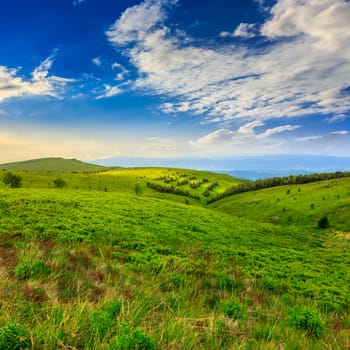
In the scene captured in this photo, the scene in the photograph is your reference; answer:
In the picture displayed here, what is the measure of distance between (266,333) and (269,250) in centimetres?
1576

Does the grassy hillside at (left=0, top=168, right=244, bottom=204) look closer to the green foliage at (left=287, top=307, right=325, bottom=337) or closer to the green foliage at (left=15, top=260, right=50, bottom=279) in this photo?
the green foliage at (left=15, top=260, right=50, bottom=279)

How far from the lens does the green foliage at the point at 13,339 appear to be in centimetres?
330

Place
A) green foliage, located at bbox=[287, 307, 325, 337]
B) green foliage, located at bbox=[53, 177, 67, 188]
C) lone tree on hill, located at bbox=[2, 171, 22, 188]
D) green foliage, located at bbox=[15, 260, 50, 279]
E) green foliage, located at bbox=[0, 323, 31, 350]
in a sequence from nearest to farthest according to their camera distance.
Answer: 1. green foliage, located at bbox=[0, 323, 31, 350]
2. green foliage, located at bbox=[287, 307, 325, 337]
3. green foliage, located at bbox=[15, 260, 50, 279]
4. lone tree on hill, located at bbox=[2, 171, 22, 188]
5. green foliage, located at bbox=[53, 177, 67, 188]

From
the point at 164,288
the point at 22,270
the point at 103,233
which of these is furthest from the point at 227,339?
the point at 103,233

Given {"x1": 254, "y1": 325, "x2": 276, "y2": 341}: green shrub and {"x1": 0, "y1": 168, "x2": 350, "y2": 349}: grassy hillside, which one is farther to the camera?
{"x1": 254, "y1": 325, "x2": 276, "y2": 341}: green shrub

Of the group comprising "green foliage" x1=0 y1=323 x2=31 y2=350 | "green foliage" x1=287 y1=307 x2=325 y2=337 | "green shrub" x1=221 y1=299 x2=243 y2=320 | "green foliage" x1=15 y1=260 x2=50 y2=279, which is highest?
"green foliage" x1=0 y1=323 x2=31 y2=350

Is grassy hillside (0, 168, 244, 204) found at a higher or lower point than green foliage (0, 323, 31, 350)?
lower

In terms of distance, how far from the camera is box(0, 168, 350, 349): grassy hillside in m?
4.03

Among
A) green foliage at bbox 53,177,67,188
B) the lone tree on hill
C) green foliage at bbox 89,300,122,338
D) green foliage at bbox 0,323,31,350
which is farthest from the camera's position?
green foliage at bbox 53,177,67,188

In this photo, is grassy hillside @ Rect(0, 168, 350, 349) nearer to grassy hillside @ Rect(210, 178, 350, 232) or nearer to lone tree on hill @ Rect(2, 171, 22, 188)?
grassy hillside @ Rect(210, 178, 350, 232)

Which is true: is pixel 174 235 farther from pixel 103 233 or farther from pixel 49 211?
pixel 49 211

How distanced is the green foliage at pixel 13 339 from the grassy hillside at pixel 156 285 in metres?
0.01

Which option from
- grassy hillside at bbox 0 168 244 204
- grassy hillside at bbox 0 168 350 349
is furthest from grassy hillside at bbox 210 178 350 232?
grassy hillside at bbox 0 168 244 204

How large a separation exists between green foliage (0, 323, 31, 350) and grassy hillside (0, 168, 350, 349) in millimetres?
15
